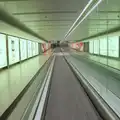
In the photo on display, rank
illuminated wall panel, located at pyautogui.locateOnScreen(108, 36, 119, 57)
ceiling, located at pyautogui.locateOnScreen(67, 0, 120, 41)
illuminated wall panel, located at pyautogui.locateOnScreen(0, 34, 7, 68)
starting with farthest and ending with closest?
illuminated wall panel, located at pyautogui.locateOnScreen(108, 36, 119, 57) < illuminated wall panel, located at pyautogui.locateOnScreen(0, 34, 7, 68) < ceiling, located at pyautogui.locateOnScreen(67, 0, 120, 41)

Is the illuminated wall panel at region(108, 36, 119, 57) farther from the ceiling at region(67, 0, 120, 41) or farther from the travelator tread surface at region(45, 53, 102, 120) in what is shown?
the travelator tread surface at region(45, 53, 102, 120)

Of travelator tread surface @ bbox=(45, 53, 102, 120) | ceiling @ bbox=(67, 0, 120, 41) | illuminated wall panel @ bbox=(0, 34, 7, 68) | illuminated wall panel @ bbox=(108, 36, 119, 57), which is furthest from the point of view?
illuminated wall panel @ bbox=(108, 36, 119, 57)

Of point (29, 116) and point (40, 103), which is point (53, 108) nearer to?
point (40, 103)

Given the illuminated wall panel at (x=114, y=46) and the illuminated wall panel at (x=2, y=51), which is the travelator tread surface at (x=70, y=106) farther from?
the illuminated wall panel at (x=114, y=46)

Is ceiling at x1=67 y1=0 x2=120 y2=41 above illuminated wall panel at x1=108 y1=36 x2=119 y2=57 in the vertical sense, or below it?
above

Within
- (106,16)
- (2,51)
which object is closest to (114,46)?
(106,16)

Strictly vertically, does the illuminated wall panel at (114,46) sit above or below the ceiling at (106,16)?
below

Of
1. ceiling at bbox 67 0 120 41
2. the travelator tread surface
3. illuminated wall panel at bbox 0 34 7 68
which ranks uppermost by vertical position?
ceiling at bbox 67 0 120 41

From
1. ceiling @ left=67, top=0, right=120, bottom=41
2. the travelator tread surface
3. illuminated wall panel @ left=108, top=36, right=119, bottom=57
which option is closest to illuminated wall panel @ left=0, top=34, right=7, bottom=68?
ceiling @ left=67, top=0, right=120, bottom=41

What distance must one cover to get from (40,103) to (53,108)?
35cm

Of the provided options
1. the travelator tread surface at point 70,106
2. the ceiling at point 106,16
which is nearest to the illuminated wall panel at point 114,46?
the ceiling at point 106,16

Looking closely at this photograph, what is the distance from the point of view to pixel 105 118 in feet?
12.8

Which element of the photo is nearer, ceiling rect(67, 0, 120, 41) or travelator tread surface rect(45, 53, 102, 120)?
travelator tread surface rect(45, 53, 102, 120)

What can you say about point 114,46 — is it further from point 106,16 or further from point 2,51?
point 2,51
